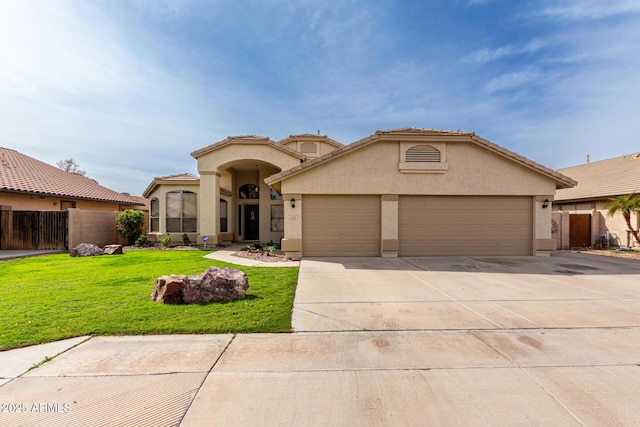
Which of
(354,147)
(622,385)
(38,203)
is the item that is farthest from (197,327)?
(38,203)

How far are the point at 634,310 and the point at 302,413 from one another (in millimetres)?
6436

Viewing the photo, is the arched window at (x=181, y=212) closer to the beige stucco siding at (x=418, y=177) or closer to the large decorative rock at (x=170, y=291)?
the beige stucco siding at (x=418, y=177)

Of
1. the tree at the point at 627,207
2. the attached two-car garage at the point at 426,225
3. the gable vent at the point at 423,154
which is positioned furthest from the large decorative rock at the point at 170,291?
the tree at the point at 627,207

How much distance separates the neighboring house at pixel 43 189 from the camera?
565 inches

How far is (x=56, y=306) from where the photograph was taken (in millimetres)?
5160

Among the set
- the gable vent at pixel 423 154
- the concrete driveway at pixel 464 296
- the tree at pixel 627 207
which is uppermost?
the gable vent at pixel 423 154

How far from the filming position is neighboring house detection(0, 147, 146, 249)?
13539mm

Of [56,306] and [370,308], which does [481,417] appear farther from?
[56,306]

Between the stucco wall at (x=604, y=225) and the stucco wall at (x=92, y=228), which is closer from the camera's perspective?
the stucco wall at (x=92, y=228)

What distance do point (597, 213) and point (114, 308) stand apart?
2190cm

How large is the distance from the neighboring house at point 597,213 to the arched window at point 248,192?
16.3 m

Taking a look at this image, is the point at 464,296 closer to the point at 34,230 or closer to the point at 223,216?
the point at 223,216

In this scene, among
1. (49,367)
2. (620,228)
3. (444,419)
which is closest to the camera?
(444,419)

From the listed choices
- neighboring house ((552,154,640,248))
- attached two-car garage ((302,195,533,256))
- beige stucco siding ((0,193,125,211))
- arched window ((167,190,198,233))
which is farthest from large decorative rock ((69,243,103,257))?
neighboring house ((552,154,640,248))
